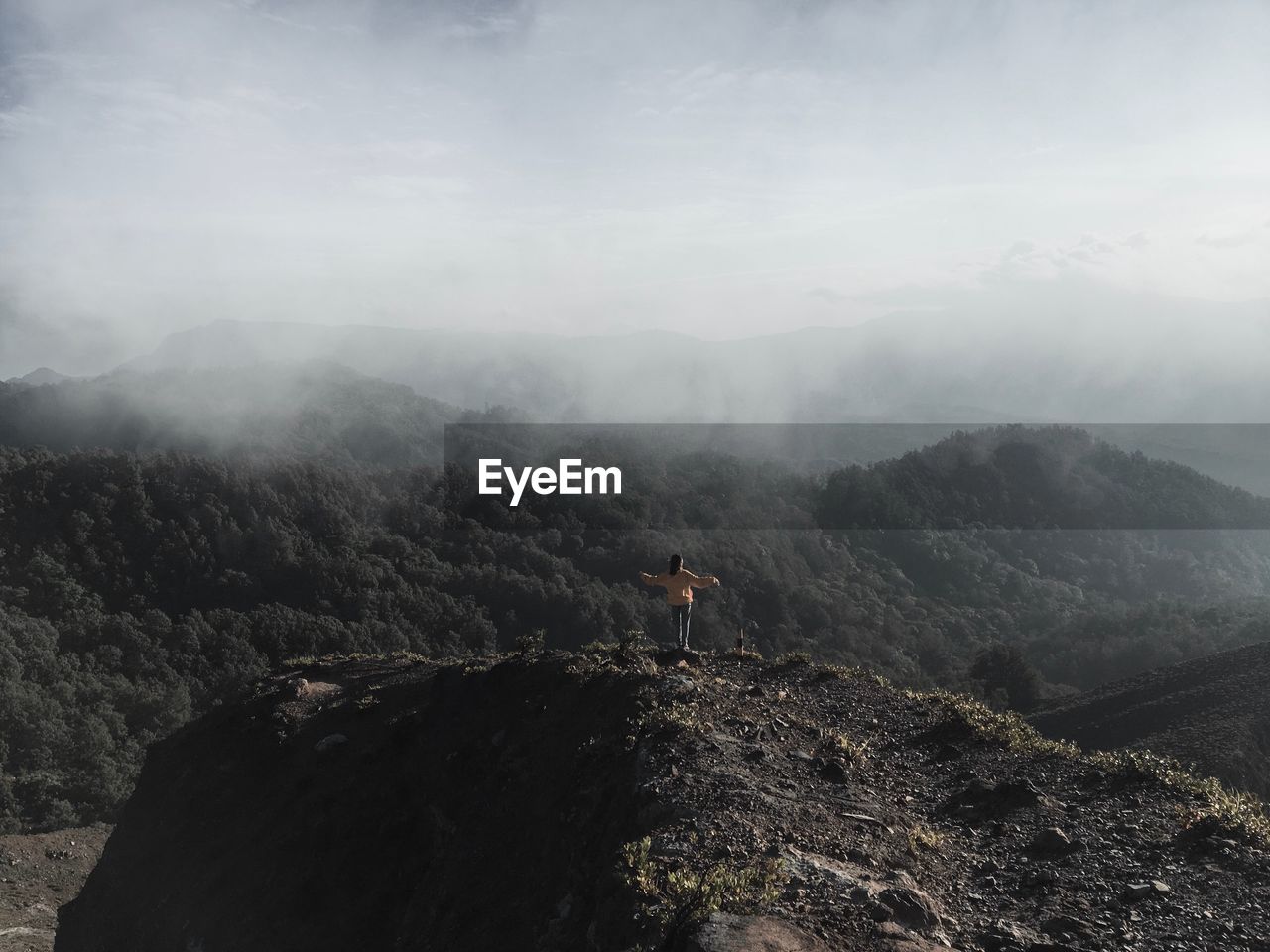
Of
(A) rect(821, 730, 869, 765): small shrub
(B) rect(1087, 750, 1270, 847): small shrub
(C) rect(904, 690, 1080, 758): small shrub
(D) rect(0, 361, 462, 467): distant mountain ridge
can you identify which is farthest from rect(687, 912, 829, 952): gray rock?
(D) rect(0, 361, 462, 467): distant mountain ridge

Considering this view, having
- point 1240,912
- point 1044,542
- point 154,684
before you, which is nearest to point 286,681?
point 1240,912

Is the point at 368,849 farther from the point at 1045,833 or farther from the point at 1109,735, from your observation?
the point at 1109,735

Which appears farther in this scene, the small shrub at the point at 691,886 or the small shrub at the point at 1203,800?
the small shrub at the point at 1203,800

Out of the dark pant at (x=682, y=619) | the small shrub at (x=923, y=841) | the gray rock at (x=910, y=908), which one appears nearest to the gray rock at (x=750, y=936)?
the gray rock at (x=910, y=908)

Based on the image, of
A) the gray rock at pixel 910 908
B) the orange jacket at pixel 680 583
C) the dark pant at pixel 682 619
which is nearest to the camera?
the gray rock at pixel 910 908

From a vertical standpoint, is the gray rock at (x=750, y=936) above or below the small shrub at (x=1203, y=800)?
above

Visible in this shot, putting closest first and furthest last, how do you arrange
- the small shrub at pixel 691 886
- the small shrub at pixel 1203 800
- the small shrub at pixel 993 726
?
the small shrub at pixel 691 886
the small shrub at pixel 1203 800
the small shrub at pixel 993 726

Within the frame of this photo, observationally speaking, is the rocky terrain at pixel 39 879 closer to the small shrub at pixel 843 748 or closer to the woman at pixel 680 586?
the woman at pixel 680 586
